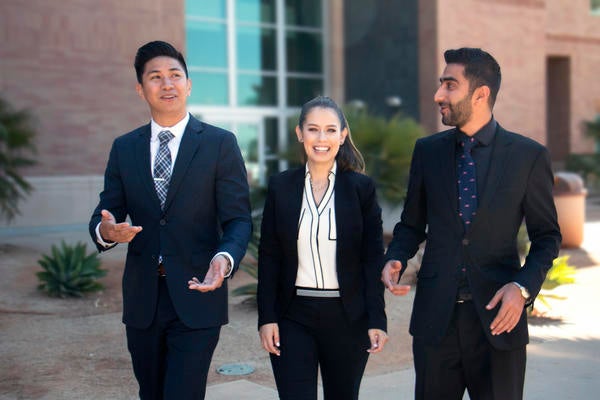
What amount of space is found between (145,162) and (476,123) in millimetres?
1461

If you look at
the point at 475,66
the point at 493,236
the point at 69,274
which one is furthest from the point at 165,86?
the point at 69,274

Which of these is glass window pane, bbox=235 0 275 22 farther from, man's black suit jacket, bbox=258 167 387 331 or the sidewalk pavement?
man's black suit jacket, bbox=258 167 387 331

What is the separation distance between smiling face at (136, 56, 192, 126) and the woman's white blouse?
748 millimetres

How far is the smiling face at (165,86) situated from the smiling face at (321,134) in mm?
583

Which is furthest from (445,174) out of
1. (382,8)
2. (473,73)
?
(382,8)

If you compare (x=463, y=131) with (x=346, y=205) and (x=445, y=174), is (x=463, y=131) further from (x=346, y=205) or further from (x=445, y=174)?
(x=346, y=205)

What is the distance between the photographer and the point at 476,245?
321 centimetres

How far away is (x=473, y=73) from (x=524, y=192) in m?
0.54

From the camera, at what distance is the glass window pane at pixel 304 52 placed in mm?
21156

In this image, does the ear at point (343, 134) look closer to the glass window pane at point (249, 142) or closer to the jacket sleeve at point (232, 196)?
the jacket sleeve at point (232, 196)

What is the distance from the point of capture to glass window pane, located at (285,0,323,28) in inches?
827

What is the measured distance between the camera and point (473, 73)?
3254 millimetres

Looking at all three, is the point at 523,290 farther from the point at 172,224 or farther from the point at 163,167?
the point at 163,167

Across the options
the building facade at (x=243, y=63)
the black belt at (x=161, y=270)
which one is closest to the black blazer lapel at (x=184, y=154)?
the black belt at (x=161, y=270)
